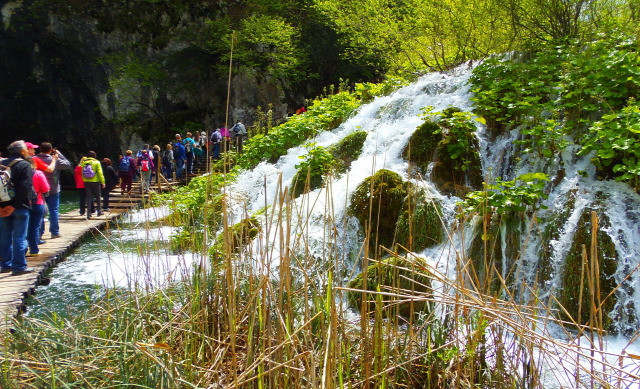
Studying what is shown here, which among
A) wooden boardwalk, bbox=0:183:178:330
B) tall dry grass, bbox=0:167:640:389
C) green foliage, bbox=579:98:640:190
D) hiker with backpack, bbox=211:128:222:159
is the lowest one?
wooden boardwalk, bbox=0:183:178:330

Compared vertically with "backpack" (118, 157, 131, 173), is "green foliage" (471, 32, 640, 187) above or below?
above

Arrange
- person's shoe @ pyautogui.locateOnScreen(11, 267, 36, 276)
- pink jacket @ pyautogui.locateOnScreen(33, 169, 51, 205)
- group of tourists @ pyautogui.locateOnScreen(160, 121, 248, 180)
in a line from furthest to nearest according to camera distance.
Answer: group of tourists @ pyautogui.locateOnScreen(160, 121, 248, 180)
pink jacket @ pyautogui.locateOnScreen(33, 169, 51, 205)
person's shoe @ pyautogui.locateOnScreen(11, 267, 36, 276)

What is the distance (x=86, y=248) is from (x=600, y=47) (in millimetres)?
9068

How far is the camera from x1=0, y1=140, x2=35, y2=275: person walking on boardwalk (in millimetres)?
5035

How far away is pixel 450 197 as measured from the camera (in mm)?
A: 5953

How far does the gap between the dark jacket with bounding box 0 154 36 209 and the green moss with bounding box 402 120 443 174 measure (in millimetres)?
5112

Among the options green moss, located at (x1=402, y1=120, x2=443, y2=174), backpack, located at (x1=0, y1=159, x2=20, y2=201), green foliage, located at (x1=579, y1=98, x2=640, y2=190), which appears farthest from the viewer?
green moss, located at (x1=402, y1=120, x2=443, y2=174)

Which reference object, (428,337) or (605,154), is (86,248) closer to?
(428,337)

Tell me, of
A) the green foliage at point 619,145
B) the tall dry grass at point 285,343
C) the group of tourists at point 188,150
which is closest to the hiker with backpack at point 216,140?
the group of tourists at point 188,150

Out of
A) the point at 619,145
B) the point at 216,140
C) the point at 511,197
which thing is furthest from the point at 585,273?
the point at 216,140

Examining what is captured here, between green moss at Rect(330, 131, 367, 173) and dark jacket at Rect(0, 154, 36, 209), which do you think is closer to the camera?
dark jacket at Rect(0, 154, 36, 209)

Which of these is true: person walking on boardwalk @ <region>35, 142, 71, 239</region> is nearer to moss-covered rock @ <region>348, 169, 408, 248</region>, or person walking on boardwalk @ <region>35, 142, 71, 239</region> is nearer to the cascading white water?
the cascading white water

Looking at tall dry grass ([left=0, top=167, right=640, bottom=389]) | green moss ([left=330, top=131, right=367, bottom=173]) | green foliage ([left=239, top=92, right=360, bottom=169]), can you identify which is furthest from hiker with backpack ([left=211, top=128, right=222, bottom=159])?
tall dry grass ([left=0, top=167, right=640, bottom=389])

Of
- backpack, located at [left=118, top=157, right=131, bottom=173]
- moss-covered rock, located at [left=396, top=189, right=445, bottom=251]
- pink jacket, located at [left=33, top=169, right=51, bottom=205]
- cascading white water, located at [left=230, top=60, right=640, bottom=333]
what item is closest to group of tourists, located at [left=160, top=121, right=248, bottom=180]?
backpack, located at [left=118, top=157, right=131, bottom=173]
